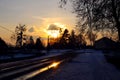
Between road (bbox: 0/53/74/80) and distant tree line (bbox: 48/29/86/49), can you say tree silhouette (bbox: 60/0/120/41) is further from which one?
distant tree line (bbox: 48/29/86/49)

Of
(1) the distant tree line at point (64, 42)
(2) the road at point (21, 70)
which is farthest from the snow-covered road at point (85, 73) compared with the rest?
(1) the distant tree line at point (64, 42)

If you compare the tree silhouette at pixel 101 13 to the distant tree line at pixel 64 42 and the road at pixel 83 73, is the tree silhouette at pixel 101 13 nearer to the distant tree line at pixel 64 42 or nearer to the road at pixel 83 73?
the road at pixel 83 73

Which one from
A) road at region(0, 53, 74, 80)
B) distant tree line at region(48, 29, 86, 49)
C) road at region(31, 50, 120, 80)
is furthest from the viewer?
distant tree line at region(48, 29, 86, 49)

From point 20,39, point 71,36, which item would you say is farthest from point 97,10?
point 71,36

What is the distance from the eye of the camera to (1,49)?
6003 cm

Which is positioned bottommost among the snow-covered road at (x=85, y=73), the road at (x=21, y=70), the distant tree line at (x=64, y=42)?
the snow-covered road at (x=85, y=73)

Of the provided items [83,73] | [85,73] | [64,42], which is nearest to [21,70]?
[83,73]

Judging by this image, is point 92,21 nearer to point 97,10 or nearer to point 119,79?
point 97,10

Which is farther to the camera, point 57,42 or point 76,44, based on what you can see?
point 76,44

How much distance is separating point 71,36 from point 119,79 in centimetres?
15895

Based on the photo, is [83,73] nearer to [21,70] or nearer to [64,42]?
[21,70]

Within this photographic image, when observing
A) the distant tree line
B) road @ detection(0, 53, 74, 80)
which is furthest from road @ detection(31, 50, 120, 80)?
the distant tree line

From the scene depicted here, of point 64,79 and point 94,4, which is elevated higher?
point 94,4

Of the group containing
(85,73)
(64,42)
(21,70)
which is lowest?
(85,73)
